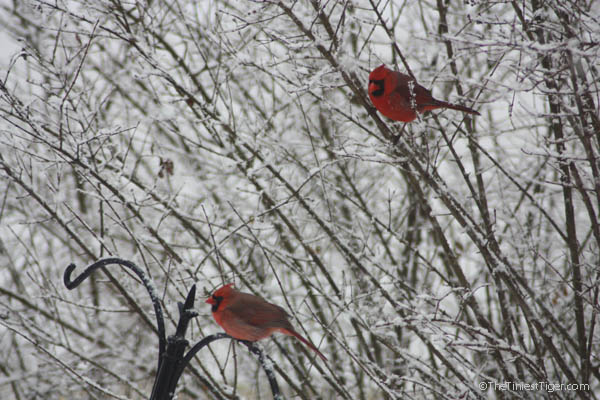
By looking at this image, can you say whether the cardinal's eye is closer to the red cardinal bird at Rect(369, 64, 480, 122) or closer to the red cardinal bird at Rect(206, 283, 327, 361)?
the red cardinal bird at Rect(369, 64, 480, 122)

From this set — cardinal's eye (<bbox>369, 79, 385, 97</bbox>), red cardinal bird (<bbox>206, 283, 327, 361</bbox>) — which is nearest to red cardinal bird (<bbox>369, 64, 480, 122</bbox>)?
cardinal's eye (<bbox>369, 79, 385, 97</bbox>)

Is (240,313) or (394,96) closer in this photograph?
(240,313)

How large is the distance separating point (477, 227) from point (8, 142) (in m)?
2.44

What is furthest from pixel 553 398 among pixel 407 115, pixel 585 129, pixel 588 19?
pixel 588 19

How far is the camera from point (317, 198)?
16.3 ft

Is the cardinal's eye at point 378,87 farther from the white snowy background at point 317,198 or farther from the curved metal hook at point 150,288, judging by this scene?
the curved metal hook at point 150,288

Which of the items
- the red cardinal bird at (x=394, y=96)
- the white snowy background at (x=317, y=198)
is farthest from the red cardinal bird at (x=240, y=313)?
the red cardinal bird at (x=394, y=96)

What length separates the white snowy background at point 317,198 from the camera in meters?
2.62

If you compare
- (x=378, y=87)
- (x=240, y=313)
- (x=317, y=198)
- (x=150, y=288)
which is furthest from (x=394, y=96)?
(x=317, y=198)

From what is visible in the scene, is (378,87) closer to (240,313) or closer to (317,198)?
(240,313)

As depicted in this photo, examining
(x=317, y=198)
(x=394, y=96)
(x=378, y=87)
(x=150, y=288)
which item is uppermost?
(x=317, y=198)

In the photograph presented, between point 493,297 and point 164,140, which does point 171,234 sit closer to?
point 164,140

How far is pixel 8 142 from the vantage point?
2.84 metres

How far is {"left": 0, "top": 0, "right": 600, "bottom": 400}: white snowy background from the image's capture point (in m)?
2.62
